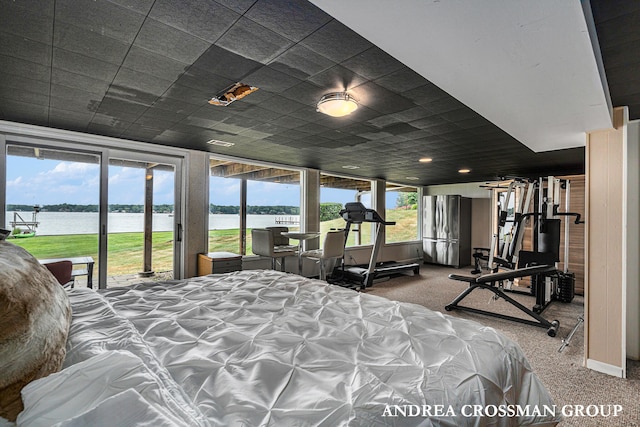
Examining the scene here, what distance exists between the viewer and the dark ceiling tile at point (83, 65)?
1911 mm

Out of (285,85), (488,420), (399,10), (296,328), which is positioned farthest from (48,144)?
(488,420)

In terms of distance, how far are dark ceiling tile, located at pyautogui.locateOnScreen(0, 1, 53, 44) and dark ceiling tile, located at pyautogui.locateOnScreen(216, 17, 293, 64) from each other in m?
0.90

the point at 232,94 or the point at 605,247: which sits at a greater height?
the point at 232,94

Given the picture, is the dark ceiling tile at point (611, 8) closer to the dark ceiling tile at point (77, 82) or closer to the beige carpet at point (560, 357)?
the beige carpet at point (560, 357)

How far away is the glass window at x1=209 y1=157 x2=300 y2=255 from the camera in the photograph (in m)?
5.09

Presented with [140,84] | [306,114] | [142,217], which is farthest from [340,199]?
[140,84]

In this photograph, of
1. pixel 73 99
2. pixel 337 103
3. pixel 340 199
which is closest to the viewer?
pixel 337 103

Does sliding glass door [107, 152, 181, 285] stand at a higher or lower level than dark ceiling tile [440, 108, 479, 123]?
lower

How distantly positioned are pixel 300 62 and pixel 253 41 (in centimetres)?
36

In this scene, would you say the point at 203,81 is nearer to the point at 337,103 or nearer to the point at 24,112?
the point at 337,103

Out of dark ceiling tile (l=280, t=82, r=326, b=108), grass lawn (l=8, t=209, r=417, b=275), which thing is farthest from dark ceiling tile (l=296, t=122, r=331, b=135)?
grass lawn (l=8, t=209, r=417, b=275)

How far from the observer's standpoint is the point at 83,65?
2.03m

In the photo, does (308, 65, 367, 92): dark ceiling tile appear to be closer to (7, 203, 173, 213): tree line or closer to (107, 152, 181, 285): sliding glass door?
(107, 152, 181, 285): sliding glass door

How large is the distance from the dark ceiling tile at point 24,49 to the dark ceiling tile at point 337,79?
5.72 ft
